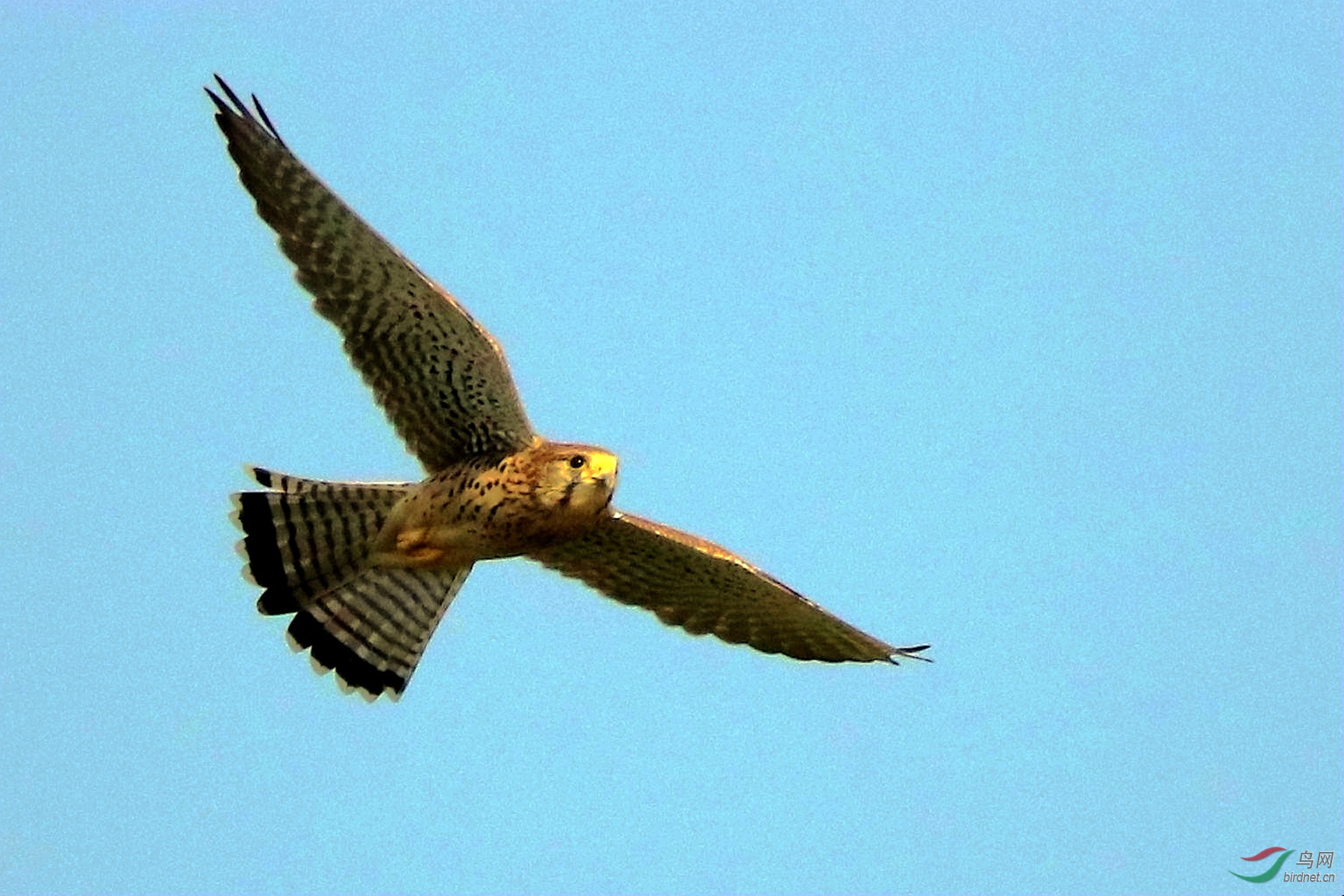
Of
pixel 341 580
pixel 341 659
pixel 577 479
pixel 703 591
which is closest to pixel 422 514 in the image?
pixel 341 580

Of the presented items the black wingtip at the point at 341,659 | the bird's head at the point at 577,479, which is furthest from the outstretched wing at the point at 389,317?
the black wingtip at the point at 341,659

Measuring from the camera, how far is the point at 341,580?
1383 centimetres

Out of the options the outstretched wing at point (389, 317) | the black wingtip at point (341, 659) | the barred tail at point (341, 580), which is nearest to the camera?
the outstretched wing at point (389, 317)

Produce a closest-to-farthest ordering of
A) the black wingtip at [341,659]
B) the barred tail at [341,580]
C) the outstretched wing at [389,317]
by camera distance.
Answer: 1. the outstretched wing at [389,317]
2. the barred tail at [341,580]
3. the black wingtip at [341,659]

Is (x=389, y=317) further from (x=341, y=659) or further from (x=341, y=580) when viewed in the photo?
(x=341, y=659)

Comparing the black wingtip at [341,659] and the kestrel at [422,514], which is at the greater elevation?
the kestrel at [422,514]

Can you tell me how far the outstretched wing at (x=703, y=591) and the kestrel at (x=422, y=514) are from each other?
0.04 feet

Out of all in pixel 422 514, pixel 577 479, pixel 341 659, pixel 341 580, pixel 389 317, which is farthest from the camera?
pixel 341 659

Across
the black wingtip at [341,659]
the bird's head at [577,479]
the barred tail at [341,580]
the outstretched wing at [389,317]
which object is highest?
the outstretched wing at [389,317]

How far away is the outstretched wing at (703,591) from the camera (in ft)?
44.4

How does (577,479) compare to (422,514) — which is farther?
(422,514)

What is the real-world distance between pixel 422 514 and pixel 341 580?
93cm

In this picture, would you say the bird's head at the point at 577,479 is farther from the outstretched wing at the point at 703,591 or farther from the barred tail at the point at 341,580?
the barred tail at the point at 341,580

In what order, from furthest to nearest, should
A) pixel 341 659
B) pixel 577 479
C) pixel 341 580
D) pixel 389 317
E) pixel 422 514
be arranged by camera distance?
pixel 341 659 < pixel 341 580 < pixel 422 514 < pixel 389 317 < pixel 577 479
